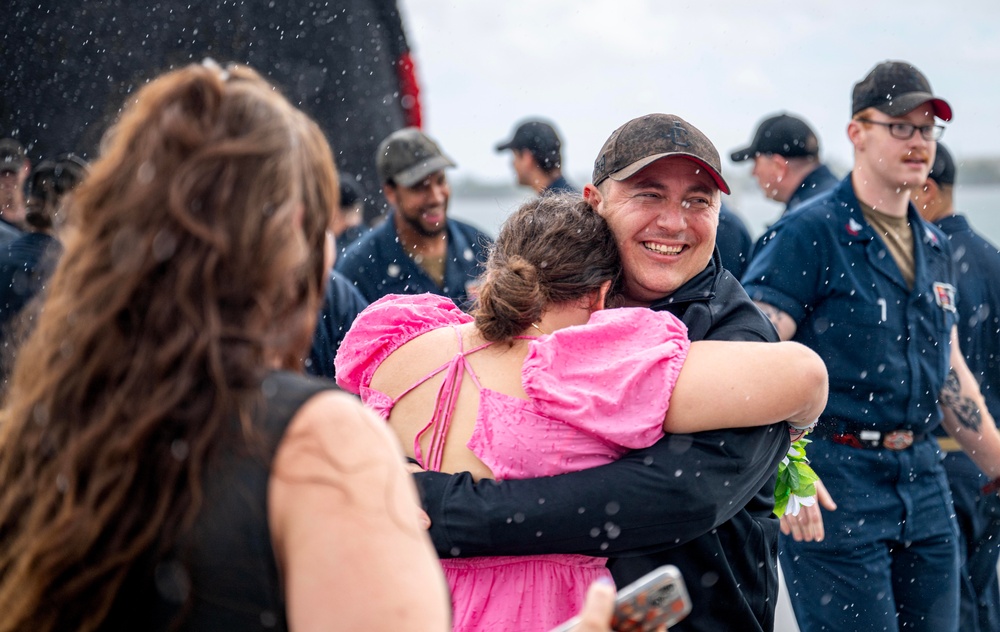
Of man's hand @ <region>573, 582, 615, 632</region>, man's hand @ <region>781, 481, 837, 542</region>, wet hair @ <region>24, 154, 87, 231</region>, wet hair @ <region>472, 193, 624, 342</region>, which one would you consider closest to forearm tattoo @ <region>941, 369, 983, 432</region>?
man's hand @ <region>781, 481, 837, 542</region>

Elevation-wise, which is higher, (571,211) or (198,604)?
(571,211)

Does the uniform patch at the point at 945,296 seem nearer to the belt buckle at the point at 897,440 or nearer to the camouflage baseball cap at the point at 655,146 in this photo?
the belt buckle at the point at 897,440

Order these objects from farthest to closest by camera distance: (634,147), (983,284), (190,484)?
(983,284) < (634,147) < (190,484)

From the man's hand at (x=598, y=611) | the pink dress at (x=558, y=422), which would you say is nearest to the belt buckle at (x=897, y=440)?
the pink dress at (x=558, y=422)

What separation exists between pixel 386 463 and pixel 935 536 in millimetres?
3343

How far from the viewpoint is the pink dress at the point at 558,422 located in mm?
2070

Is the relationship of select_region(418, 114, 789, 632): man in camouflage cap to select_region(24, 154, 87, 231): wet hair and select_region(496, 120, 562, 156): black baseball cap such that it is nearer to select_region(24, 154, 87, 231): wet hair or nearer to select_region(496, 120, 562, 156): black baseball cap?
select_region(24, 154, 87, 231): wet hair

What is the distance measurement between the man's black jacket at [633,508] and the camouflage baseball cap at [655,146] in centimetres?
57

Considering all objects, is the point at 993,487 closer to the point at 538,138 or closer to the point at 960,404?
the point at 960,404

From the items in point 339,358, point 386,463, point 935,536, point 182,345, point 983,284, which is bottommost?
point 935,536

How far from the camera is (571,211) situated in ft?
8.07

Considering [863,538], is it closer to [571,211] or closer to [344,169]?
[571,211]

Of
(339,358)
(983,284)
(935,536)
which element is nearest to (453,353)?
(339,358)

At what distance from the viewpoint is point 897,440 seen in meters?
3.94
